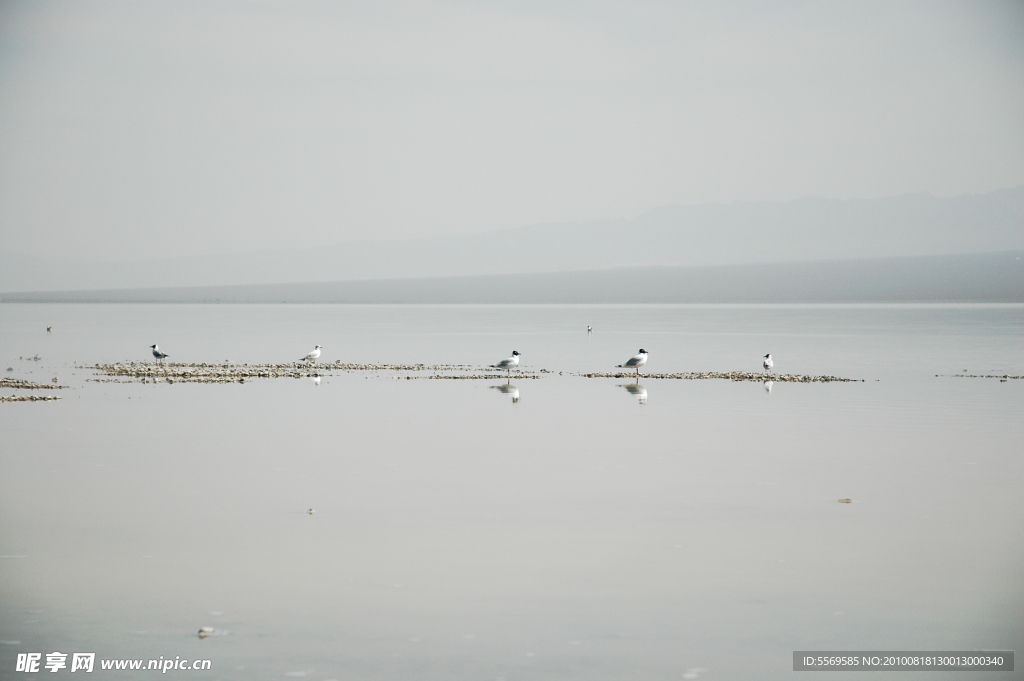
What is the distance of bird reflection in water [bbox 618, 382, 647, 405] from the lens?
1261 inches

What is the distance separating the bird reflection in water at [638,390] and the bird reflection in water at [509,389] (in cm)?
407

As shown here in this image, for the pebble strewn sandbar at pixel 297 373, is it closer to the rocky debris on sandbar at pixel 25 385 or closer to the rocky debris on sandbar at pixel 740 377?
the rocky debris on sandbar at pixel 740 377

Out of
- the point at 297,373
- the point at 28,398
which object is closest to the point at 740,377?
the point at 297,373

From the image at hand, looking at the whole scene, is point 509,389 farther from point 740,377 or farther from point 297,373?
point 297,373

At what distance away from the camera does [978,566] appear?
12.2 m

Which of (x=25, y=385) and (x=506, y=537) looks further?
(x=25, y=385)

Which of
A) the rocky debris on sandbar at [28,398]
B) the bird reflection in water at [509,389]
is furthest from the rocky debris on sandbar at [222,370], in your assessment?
the bird reflection in water at [509,389]

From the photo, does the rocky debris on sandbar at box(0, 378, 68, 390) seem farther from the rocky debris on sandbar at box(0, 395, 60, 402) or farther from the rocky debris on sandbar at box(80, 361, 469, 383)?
the rocky debris on sandbar at box(0, 395, 60, 402)

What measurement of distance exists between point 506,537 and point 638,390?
73.1ft

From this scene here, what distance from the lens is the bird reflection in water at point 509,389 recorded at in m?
32.7

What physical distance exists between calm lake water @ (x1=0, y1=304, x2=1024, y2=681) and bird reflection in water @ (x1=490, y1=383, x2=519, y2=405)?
12.5 feet

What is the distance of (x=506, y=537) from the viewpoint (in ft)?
44.1

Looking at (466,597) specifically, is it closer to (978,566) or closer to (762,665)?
(762,665)

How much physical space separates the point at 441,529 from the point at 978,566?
7085 millimetres
